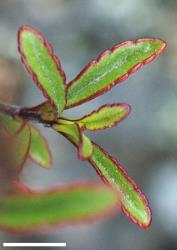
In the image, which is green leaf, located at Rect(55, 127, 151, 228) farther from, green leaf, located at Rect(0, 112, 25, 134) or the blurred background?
the blurred background

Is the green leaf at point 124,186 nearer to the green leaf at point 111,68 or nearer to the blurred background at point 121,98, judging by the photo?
the green leaf at point 111,68

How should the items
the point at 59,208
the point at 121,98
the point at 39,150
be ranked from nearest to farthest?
the point at 59,208 → the point at 39,150 → the point at 121,98

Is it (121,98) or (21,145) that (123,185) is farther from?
(121,98)

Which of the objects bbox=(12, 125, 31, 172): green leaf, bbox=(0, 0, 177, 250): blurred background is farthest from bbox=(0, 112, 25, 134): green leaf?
bbox=(0, 0, 177, 250): blurred background

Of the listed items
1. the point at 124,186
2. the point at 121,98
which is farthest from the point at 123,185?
the point at 121,98

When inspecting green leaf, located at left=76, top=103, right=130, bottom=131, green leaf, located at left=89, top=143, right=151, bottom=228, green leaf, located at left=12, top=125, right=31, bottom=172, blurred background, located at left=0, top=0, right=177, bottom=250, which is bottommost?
green leaf, located at left=89, top=143, right=151, bottom=228

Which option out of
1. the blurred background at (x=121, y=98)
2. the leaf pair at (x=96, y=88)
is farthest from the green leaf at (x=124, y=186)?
the blurred background at (x=121, y=98)
